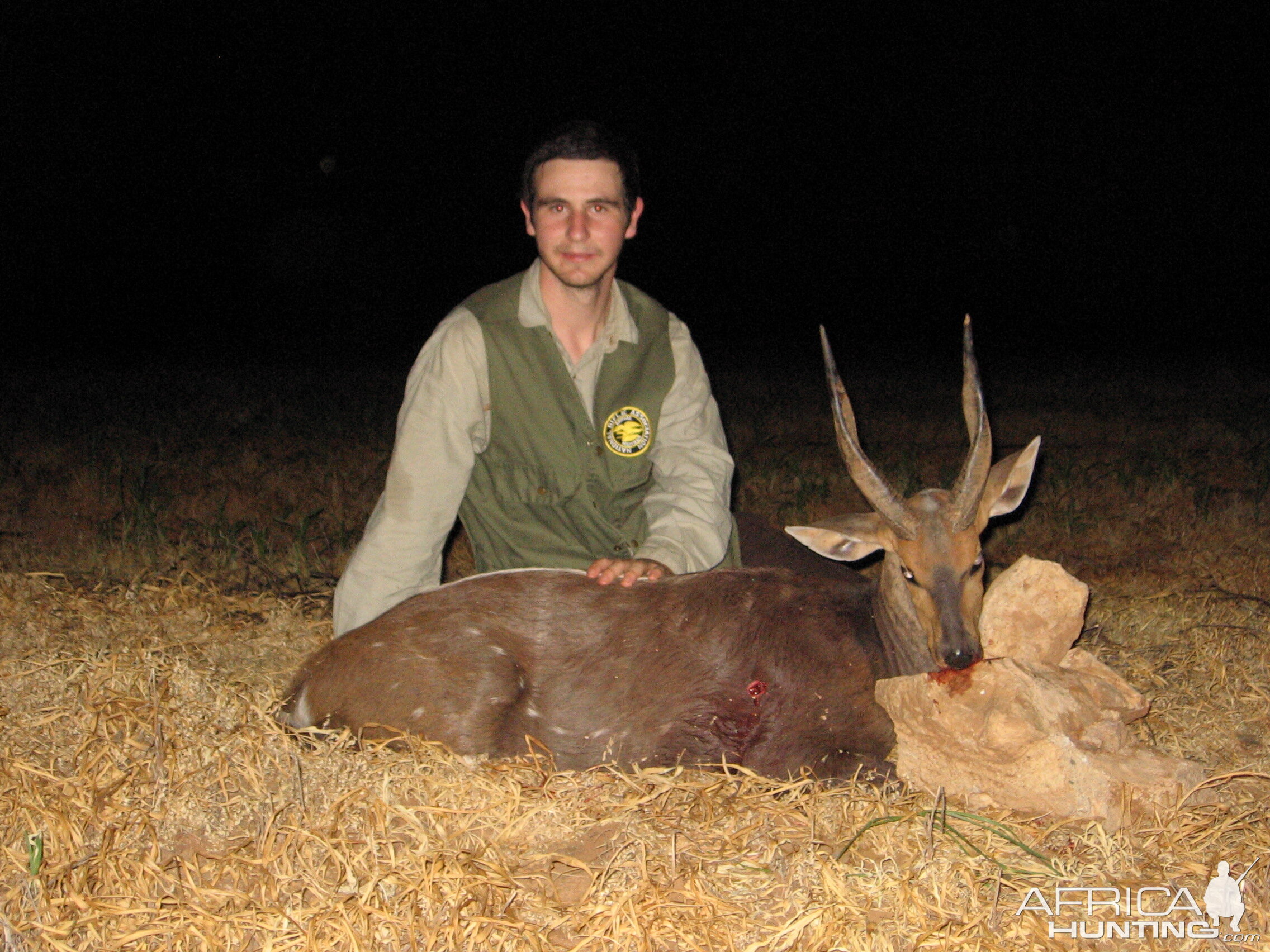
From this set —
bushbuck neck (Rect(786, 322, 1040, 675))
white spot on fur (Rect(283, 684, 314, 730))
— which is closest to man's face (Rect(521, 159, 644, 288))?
bushbuck neck (Rect(786, 322, 1040, 675))

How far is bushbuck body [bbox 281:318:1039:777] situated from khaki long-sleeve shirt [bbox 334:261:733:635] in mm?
232

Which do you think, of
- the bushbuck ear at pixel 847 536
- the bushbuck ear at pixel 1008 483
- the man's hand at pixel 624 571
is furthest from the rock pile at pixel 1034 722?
the man's hand at pixel 624 571

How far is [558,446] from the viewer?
4.06 meters

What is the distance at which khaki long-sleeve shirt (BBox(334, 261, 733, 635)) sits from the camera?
3.75m

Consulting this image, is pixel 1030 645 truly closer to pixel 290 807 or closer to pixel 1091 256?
pixel 290 807

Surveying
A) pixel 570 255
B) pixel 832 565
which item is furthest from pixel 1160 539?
pixel 570 255

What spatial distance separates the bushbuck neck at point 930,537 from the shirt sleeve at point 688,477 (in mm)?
456

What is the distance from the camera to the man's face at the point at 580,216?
388cm

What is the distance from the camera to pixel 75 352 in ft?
51.9

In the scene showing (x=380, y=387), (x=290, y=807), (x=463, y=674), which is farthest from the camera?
(x=380, y=387)

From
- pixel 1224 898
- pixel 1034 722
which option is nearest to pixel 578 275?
pixel 1034 722

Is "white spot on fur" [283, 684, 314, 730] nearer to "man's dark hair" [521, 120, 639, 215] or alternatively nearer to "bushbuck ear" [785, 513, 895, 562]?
"bushbuck ear" [785, 513, 895, 562]

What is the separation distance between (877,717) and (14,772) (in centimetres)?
250

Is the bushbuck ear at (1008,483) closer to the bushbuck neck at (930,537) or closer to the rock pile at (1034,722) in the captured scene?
the bushbuck neck at (930,537)
